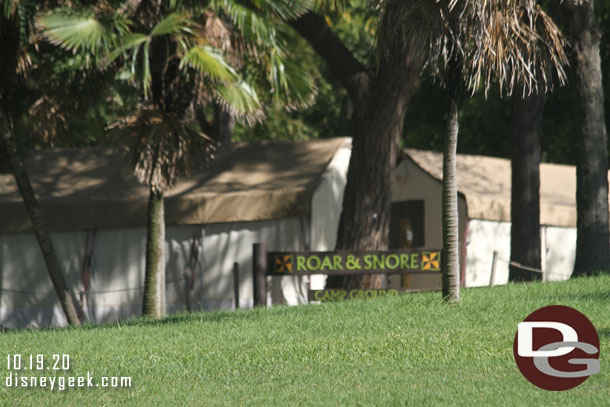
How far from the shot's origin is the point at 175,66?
559 inches

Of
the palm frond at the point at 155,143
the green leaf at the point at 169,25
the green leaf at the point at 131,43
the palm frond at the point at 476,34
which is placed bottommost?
the palm frond at the point at 155,143

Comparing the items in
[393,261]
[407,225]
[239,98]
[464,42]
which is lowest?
[393,261]

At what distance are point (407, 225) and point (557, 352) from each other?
12348 mm

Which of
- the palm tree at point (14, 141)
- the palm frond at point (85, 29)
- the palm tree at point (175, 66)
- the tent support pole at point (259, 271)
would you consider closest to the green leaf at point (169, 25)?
the palm tree at point (175, 66)

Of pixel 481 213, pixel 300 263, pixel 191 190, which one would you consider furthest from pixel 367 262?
pixel 191 190

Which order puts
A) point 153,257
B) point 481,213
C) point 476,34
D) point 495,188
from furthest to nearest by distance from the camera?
1. point 495,188
2. point 481,213
3. point 153,257
4. point 476,34

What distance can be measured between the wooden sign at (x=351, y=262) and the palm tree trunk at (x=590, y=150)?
9.20 ft

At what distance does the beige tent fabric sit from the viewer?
18141 mm

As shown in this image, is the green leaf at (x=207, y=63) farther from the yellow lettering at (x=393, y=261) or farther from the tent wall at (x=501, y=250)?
the tent wall at (x=501, y=250)

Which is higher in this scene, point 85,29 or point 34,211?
point 85,29

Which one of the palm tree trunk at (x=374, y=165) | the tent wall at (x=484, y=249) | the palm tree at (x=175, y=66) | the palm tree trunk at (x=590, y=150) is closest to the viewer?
the palm tree at (x=175, y=66)

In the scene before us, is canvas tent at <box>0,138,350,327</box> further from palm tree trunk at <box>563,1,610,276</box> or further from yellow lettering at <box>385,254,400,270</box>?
palm tree trunk at <box>563,1,610,276</box>

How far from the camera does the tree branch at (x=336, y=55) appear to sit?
1574 cm

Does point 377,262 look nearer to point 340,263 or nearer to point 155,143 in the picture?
point 340,263
